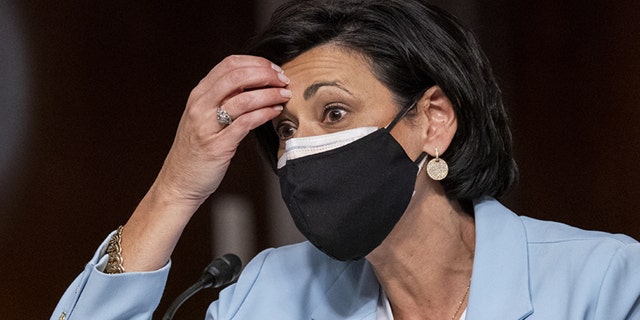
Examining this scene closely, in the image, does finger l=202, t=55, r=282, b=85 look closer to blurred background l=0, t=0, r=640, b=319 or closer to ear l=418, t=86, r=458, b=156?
ear l=418, t=86, r=458, b=156

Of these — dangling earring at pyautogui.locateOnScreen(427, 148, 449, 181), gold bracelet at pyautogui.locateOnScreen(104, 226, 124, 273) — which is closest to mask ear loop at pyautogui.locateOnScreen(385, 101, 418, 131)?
dangling earring at pyautogui.locateOnScreen(427, 148, 449, 181)

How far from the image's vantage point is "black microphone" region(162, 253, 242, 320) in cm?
216

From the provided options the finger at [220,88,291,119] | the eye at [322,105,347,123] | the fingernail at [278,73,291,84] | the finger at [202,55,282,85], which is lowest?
Answer: the eye at [322,105,347,123]

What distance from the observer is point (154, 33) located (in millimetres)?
3354

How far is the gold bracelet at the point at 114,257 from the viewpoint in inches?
86.2

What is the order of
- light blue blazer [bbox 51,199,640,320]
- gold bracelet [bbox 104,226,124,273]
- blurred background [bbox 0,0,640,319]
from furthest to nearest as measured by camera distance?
blurred background [bbox 0,0,640,319], gold bracelet [bbox 104,226,124,273], light blue blazer [bbox 51,199,640,320]

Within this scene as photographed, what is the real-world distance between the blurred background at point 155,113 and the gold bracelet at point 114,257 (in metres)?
1.03

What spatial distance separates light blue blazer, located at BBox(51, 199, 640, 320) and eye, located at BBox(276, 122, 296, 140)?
36cm

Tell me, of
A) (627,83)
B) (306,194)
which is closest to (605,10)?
(627,83)

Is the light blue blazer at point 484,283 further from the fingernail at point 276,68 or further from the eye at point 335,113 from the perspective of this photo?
the fingernail at point 276,68

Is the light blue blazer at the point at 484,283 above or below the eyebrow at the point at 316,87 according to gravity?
below

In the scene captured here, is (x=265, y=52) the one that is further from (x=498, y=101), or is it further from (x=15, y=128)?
(x=15, y=128)

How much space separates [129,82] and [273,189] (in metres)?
0.57

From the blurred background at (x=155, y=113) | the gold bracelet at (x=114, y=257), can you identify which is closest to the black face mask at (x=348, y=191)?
the gold bracelet at (x=114, y=257)
